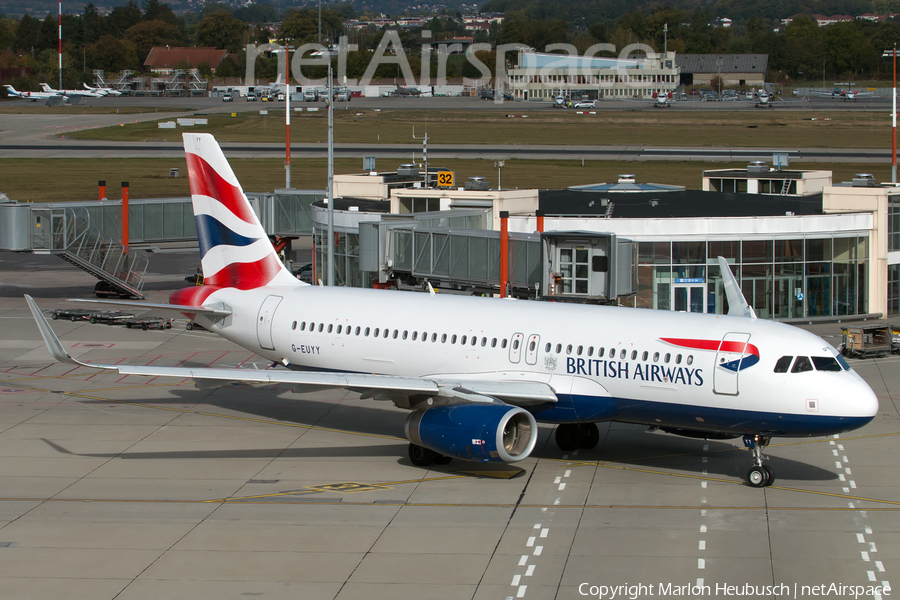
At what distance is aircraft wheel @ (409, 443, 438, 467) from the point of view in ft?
93.2

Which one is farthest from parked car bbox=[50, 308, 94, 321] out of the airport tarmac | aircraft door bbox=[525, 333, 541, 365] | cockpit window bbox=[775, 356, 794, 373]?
cockpit window bbox=[775, 356, 794, 373]

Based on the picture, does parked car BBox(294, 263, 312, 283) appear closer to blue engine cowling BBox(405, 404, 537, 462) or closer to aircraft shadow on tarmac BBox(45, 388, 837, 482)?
aircraft shadow on tarmac BBox(45, 388, 837, 482)

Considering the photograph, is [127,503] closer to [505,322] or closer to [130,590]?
[130,590]

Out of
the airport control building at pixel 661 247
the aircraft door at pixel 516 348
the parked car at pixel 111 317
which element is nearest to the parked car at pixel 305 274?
the airport control building at pixel 661 247

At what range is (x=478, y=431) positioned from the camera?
25953 millimetres

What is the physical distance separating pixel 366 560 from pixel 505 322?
395 inches

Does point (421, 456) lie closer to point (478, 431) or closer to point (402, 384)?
point (402, 384)

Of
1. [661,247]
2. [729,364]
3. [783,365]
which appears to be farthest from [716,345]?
[661,247]

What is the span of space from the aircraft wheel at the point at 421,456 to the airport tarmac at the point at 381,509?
17.1 inches

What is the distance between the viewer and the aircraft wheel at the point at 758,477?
26.2 meters

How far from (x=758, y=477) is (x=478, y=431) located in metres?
7.37

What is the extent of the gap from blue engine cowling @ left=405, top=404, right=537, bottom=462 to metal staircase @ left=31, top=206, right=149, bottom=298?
37.0 metres

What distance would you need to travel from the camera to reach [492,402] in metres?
27.3

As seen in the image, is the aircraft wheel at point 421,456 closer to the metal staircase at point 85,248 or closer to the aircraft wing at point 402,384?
the aircraft wing at point 402,384
